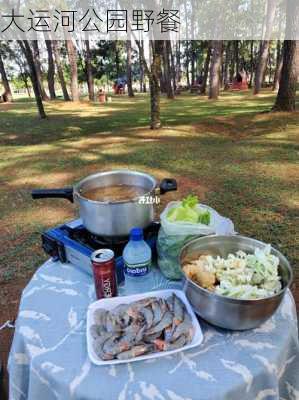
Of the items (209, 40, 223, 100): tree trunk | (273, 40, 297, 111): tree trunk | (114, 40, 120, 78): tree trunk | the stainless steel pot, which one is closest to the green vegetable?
the stainless steel pot

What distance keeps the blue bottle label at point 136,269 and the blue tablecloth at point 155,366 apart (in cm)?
22

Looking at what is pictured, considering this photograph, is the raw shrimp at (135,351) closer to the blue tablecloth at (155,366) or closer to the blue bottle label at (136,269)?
the blue tablecloth at (155,366)

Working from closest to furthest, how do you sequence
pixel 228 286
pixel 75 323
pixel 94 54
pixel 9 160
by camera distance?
pixel 228 286 → pixel 75 323 → pixel 9 160 → pixel 94 54

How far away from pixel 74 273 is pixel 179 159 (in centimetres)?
476

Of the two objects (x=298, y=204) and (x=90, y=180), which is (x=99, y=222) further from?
(x=298, y=204)

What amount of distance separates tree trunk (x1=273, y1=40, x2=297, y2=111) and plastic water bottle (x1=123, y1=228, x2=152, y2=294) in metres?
8.50

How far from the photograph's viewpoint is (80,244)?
4.96ft

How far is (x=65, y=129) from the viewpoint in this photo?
11172mm

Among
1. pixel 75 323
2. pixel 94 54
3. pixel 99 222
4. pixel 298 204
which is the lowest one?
pixel 298 204

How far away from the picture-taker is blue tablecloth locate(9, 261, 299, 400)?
97cm

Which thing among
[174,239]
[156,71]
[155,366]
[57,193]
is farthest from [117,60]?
[155,366]

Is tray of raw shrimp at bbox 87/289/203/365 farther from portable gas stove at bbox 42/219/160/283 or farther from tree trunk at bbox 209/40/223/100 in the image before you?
tree trunk at bbox 209/40/223/100

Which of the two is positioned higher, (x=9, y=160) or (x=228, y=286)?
(x=228, y=286)

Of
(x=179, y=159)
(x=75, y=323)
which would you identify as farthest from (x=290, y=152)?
(x=75, y=323)
